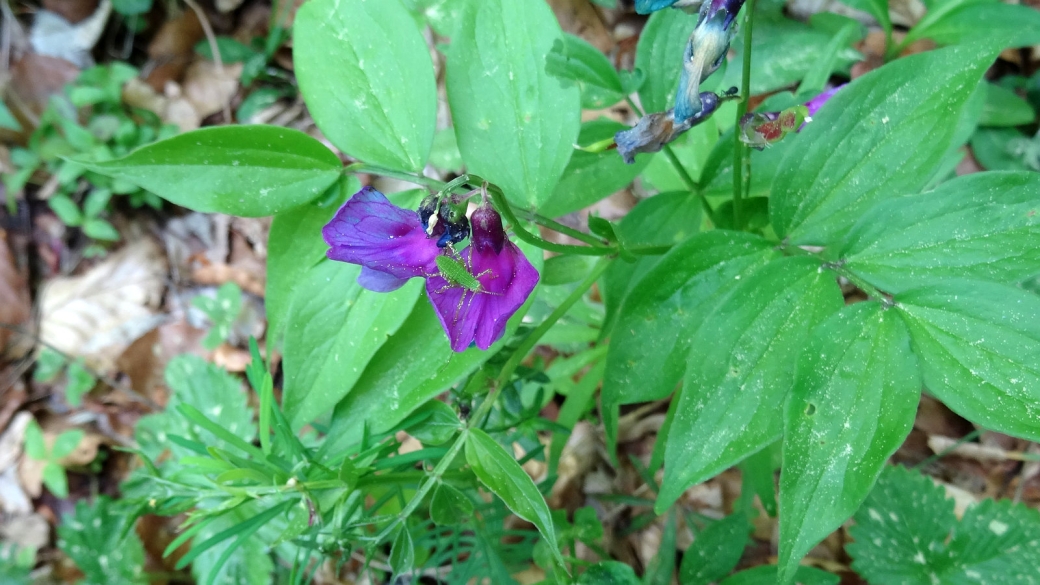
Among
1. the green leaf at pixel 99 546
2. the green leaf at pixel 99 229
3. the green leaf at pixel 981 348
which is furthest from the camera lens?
the green leaf at pixel 99 229

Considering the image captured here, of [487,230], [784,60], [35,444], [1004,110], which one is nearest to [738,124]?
[487,230]

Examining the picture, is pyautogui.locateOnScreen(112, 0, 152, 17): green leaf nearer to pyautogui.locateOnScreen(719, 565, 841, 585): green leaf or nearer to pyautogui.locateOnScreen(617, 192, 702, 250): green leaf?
pyautogui.locateOnScreen(617, 192, 702, 250): green leaf

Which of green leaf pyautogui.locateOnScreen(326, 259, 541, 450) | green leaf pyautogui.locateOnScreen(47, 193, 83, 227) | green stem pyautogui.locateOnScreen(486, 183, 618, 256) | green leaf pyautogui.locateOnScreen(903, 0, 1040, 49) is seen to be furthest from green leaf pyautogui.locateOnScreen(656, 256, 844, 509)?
green leaf pyautogui.locateOnScreen(47, 193, 83, 227)

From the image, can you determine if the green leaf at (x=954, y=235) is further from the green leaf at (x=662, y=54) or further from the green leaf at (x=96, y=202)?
the green leaf at (x=96, y=202)

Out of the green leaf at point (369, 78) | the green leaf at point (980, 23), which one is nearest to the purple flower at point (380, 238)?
the green leaf at point (369, 78)

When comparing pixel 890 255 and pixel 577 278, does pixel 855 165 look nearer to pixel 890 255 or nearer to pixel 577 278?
pixel 890 255

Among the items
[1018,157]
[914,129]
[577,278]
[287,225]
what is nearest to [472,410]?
[577,278]

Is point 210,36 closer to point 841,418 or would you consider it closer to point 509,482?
point 509,482
